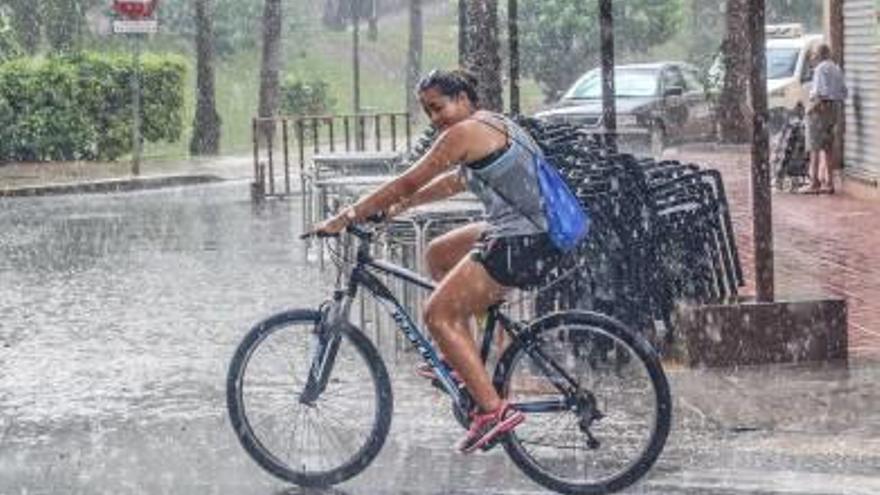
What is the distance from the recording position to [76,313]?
43.0 ft

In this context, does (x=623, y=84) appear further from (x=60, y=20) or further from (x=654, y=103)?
(x=60, y=20)

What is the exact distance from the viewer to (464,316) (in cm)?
718

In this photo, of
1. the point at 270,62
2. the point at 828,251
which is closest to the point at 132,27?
the point at 270,62

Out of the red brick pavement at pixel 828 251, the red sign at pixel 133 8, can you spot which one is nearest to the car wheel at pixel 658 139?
the red brick pavement at pixel 828 251

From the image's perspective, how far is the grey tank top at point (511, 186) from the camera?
7.06 meters

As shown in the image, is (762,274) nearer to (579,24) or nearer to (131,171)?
(131,171)

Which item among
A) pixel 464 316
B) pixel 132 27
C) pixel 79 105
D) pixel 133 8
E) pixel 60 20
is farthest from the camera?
pixel 60 20

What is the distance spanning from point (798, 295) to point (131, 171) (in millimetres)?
22090

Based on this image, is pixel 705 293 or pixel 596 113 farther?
pixel 596 113

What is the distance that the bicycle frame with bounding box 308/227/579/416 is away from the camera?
23.7 ft

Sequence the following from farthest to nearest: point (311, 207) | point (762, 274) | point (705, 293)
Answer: point (311, 207) < point (705, 293) < point (762, 274)

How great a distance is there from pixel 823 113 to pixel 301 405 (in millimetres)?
13917

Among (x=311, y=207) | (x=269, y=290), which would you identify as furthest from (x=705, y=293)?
(x=311, y=207)

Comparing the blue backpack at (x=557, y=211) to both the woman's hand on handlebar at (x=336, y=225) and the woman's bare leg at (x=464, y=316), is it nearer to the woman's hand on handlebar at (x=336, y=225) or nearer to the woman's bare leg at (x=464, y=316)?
the woman's bare leg at (x=464, y=316)
